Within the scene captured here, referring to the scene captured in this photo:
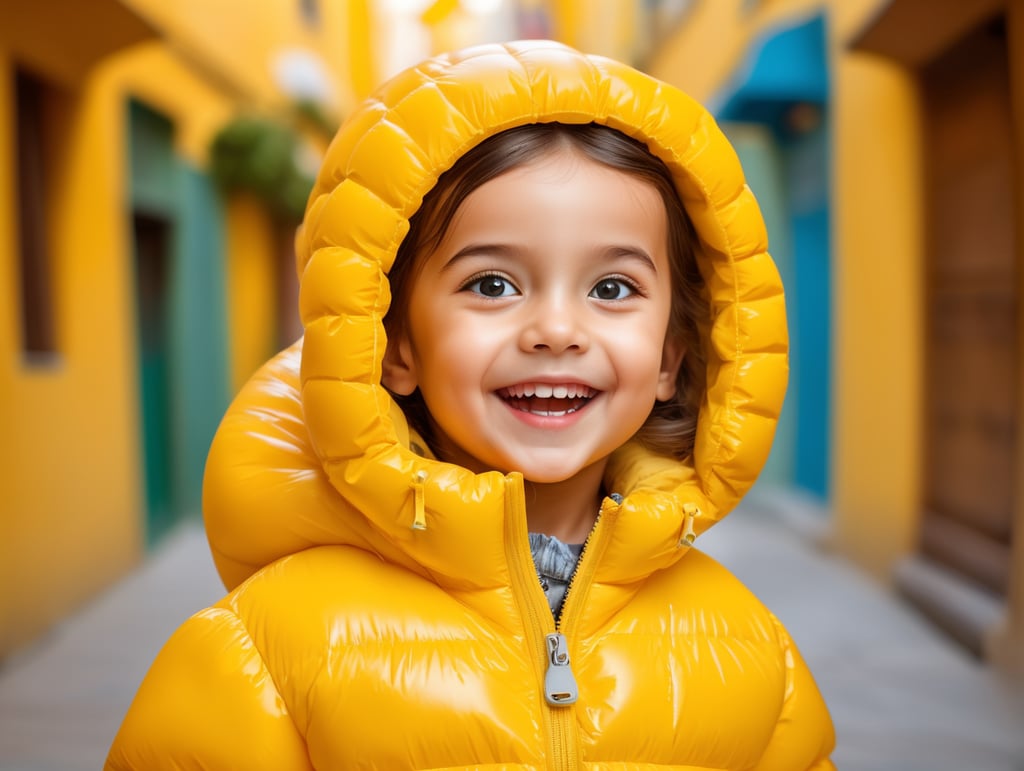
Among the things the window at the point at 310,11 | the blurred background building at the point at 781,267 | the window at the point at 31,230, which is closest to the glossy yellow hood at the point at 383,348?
the blurred background building at the point at 781,267

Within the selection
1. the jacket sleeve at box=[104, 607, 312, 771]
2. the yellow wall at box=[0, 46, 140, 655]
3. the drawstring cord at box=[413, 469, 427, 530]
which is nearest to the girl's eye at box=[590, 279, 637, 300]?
the drawstring cord at box=[413, 469, 427, 530]

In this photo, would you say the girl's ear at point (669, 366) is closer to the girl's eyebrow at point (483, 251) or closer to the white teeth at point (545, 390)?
the white teeth at point (545, 390)

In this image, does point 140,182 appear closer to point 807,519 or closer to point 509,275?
point 807,519

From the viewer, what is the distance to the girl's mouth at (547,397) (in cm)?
Result: 139

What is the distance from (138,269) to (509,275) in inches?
216

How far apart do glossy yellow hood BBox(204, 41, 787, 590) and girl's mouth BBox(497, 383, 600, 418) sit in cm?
11

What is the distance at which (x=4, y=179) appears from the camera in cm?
379

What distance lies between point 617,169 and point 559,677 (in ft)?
2.25

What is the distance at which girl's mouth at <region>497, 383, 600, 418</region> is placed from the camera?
139 cm

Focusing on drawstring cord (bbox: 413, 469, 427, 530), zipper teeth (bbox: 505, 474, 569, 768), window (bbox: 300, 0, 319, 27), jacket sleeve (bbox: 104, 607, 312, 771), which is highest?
window (bbox: 300, 0, 319, 27)

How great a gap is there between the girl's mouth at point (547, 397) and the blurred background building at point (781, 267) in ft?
7.98

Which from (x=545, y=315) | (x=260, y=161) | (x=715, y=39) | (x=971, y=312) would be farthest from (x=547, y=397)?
(x=715, y=39)

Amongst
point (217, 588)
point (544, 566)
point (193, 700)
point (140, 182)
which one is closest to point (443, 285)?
point (544, 566)

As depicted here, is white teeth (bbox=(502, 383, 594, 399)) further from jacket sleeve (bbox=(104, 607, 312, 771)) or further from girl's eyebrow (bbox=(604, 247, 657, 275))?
jacket sleeve (bbox=(104, 607, 312, 771))
